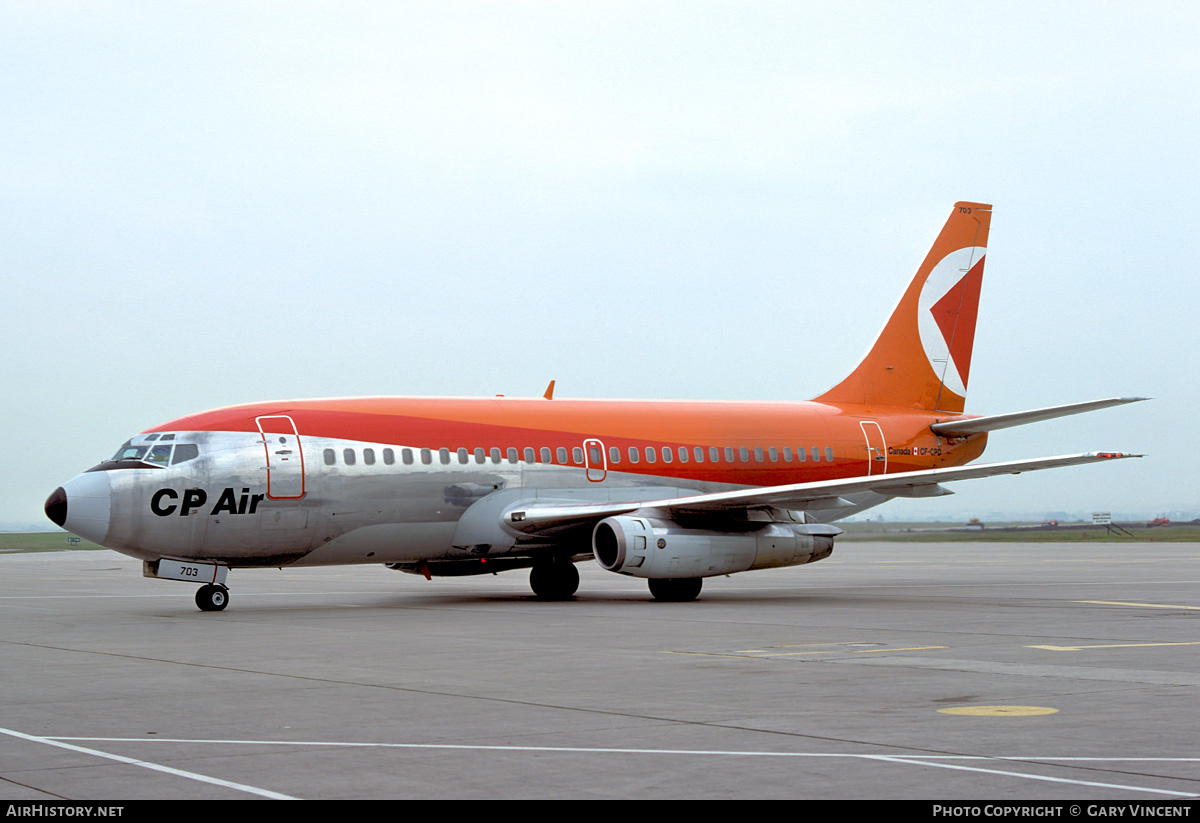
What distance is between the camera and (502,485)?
27109mm

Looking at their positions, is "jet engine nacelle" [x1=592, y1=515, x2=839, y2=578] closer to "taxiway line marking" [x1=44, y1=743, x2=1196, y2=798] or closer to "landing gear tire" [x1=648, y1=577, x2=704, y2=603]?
"landing gear tire" [x1=648, y1=577, x2=704, y2=603]

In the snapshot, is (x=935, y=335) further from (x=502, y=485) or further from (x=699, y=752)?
(x=699, y=752)

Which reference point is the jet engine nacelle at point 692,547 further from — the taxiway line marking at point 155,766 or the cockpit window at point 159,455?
the taxiway line marking at point 155,766

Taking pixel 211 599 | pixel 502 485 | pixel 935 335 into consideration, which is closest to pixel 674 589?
pixel 502 485

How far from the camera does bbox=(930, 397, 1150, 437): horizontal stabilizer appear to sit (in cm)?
2847

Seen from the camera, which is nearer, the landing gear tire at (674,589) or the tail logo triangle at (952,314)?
the landing gear tire at (674,589)

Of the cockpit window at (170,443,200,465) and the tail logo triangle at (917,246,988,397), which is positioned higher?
the tail logo triangle at (917,246,988,397)

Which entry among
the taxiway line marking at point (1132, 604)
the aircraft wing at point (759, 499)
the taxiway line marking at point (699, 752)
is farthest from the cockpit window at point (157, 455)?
the taxiway line marking at point (1132, 604)

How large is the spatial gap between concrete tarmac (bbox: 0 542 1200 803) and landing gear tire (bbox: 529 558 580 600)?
3.37 meters

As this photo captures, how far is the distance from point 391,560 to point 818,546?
27.8ft

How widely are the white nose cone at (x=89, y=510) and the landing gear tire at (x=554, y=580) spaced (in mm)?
8969

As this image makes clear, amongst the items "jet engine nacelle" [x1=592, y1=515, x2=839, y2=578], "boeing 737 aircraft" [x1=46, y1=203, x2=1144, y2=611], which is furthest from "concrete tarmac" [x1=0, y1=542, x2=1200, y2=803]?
"boeing 737 aircraft" [x1=46, y1=203, x2=1144, y2=611]

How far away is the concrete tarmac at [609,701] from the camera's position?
8.40 meters

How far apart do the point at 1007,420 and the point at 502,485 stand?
12592 mm
